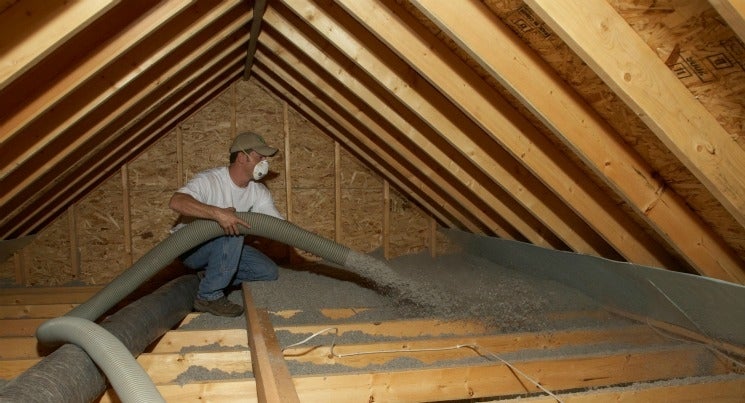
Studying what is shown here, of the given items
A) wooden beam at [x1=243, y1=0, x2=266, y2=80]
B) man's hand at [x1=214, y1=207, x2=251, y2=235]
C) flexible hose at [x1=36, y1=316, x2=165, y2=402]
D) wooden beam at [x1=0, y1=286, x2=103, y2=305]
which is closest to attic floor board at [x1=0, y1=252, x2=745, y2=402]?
flexible hose at [x1=36, y1=316, x2=165, y2=402]

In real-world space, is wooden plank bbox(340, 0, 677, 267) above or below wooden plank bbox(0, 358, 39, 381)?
above

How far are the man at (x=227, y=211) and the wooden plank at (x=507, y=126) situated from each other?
4.21 ft

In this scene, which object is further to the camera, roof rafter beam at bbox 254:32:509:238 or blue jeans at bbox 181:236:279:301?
roof rafter beam at bbox 254:32:509:238

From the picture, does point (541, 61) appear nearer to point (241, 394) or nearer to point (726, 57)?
point (726, 57)

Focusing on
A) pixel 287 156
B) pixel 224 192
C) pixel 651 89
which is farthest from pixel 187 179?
pixel 651 89

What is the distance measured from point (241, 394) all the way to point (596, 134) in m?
1.62

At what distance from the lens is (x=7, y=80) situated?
130 cm

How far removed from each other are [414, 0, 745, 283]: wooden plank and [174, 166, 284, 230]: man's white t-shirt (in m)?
1.68

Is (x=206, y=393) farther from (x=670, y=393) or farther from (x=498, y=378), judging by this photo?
(x=670, y=393)

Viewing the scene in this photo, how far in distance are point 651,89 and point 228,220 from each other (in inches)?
79.1

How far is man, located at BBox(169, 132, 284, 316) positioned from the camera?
2.67m

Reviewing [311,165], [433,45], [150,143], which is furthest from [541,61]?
[150,143]

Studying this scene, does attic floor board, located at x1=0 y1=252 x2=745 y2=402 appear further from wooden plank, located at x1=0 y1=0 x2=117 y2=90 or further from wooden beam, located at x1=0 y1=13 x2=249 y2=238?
wooden plank, located at x1=0 y1=0 x2=117 y2=90

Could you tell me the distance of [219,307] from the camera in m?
2.74
